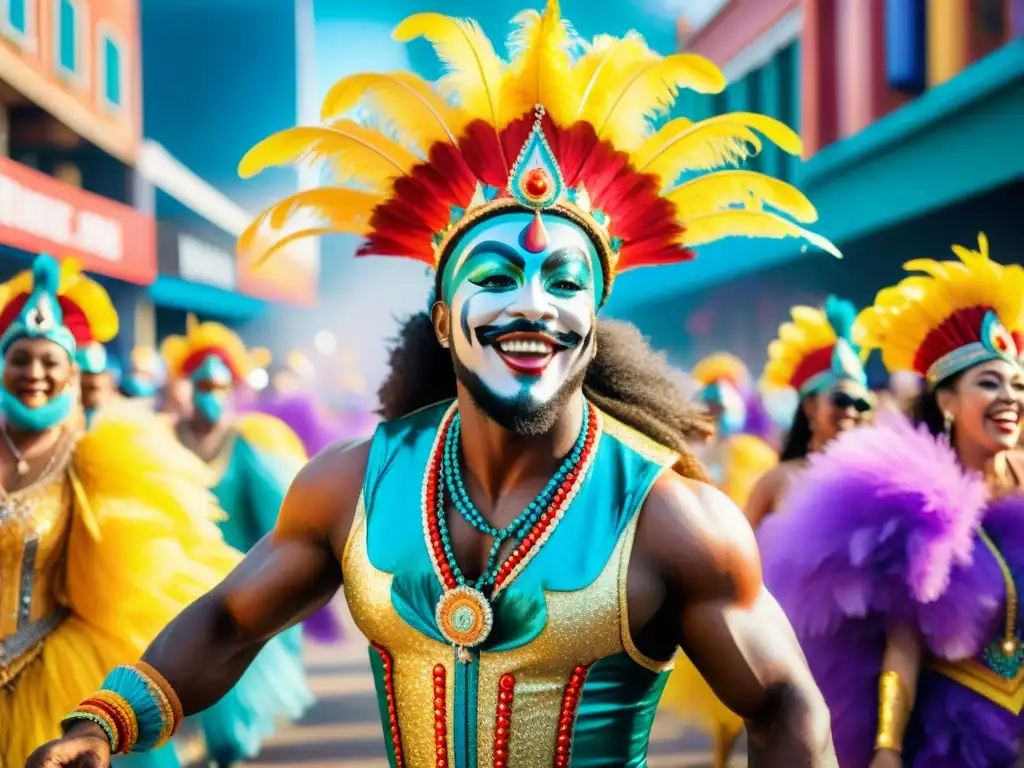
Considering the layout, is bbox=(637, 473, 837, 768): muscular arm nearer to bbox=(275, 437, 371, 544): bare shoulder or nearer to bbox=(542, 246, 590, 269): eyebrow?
bbox=(542, 246, 590, 269): eyebrow

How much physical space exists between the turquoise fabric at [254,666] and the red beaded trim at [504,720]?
2.83 metres

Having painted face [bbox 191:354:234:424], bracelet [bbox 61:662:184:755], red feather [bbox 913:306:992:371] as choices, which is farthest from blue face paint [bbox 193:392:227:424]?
bracelet [bbox 61:662:184:755]

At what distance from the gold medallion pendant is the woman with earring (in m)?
1.62

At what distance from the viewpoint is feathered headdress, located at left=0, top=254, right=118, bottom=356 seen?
153 inches

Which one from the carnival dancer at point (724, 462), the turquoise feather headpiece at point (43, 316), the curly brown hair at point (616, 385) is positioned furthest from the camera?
the carnival dancer at point (724, 462)

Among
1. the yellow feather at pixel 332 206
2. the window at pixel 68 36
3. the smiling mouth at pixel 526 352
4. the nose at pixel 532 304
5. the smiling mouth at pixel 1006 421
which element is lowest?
the smiling mouth at pixel 1006 421

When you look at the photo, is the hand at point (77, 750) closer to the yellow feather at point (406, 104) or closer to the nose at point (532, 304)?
the nose at point (532, 304)

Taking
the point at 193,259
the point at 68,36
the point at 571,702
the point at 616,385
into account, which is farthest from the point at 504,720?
the point at 193,259

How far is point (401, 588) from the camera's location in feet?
7.68

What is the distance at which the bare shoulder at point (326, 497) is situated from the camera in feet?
8.26

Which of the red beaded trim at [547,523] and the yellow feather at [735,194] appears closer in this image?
the red beaded trim at [547,523]

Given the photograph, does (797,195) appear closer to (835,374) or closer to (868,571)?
(868,571)

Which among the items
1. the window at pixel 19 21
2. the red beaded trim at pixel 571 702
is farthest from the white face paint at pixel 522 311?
the window at pixel 19 21

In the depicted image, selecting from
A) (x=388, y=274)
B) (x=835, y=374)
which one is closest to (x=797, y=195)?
(x=835, y=374)
